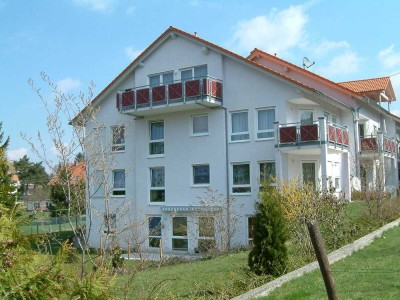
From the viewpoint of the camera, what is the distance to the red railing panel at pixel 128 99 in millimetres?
29431

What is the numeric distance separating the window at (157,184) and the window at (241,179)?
4825mm

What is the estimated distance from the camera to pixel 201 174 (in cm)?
2892

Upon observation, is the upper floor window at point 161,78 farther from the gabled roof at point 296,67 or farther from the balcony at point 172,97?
the gabled roof at point 296,67

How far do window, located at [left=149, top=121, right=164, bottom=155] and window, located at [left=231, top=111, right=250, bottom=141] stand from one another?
15.9 ft

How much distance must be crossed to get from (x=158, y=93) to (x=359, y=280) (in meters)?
20.6

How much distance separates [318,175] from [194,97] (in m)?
7.85

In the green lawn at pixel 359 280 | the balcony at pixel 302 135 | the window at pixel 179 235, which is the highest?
the balcony at pixel 302 135

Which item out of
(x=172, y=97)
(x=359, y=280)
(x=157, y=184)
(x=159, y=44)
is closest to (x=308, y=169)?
(x=172, y=97)

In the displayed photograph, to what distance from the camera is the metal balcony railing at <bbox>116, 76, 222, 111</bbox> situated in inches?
1067

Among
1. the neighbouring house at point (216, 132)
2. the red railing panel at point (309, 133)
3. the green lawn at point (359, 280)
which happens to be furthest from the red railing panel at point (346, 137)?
the green lawn at point (359, 280)

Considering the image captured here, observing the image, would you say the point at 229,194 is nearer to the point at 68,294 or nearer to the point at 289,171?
the point at 289,171

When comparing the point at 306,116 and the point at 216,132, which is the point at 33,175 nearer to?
the point at 216,132

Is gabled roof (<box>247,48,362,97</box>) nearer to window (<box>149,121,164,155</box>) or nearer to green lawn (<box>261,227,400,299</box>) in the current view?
window (<box>149,121,164,155</box>)

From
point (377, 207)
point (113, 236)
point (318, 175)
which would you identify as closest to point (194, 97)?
point (318, 175)
